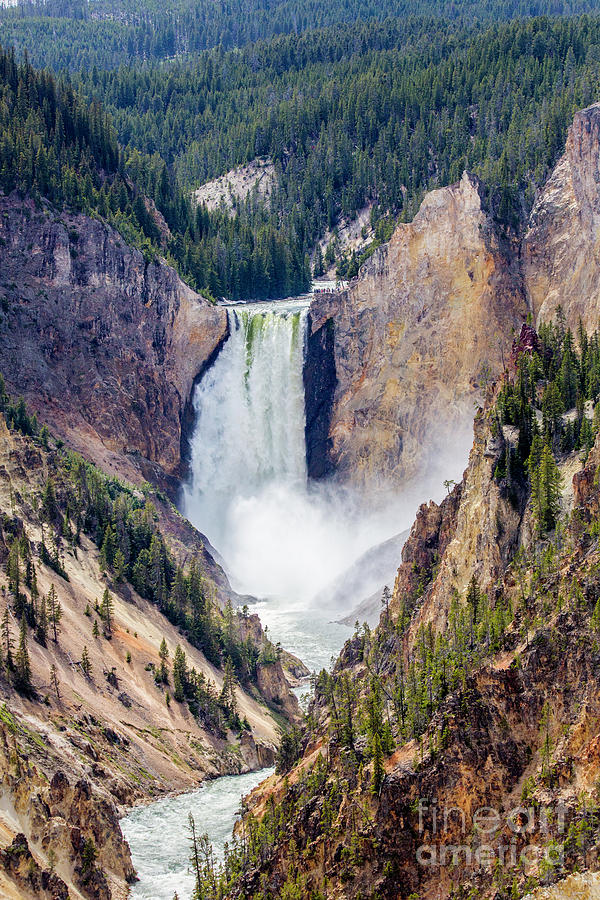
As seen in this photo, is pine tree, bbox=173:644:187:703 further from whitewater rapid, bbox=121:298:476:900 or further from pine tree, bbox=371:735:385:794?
pine tree, bbox=371:735:385:794

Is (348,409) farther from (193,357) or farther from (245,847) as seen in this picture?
(245,847)

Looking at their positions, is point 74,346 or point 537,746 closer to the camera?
point 537,746

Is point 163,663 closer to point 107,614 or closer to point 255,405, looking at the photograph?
point 107,614

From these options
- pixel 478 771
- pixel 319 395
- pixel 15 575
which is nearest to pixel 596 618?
pixel 478 771

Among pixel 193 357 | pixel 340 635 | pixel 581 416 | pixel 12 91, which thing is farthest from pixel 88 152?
pixel 581 416

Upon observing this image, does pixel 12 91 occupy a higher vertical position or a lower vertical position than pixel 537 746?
higher
